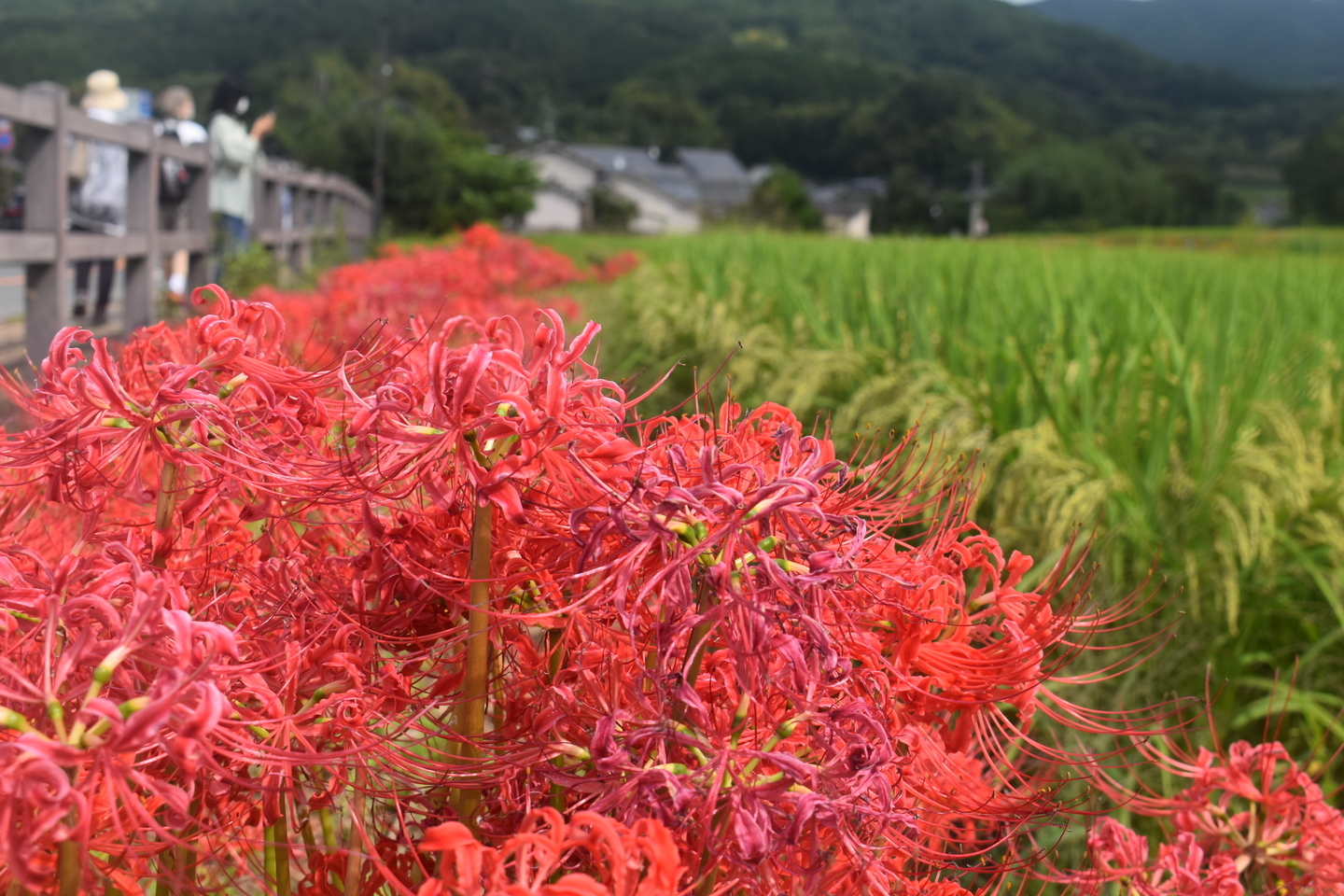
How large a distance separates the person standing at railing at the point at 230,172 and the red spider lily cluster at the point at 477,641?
7.66m

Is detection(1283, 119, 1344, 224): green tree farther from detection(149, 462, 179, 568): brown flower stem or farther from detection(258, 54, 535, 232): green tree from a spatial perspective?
detection(149, 462, 179, 568): brown flower stem

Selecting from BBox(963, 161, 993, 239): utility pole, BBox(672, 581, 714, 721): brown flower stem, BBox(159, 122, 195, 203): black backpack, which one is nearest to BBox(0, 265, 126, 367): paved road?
BBox(159, 122, 195, 203): black backpack

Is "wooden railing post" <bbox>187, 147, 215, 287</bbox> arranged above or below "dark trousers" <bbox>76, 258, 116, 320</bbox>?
above

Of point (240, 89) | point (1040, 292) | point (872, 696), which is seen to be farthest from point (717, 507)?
point (240, 89)

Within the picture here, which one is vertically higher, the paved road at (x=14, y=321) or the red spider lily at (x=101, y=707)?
the red spider lily at (x=101, y=707)

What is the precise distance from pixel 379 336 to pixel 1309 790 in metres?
1.19

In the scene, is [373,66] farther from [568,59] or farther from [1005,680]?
[1005,680]

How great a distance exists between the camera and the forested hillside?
72375 mm

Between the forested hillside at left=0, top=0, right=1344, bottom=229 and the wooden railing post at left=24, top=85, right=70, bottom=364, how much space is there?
38.8 metres

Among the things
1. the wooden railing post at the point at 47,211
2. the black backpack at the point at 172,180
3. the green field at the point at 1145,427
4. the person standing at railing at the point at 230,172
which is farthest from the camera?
the person standing at railing at the point at 230,172

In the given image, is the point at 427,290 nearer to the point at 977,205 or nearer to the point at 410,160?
the point at 410,160

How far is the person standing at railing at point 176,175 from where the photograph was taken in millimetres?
7000

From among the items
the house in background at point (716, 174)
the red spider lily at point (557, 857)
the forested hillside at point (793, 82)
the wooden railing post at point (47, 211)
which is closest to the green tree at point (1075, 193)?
the forested hillside at point (793, 82)

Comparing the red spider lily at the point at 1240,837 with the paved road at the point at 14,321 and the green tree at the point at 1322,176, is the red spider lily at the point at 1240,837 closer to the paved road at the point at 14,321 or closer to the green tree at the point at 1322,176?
the paved road at the point at 14,321
